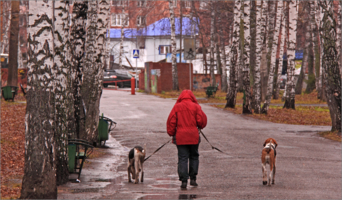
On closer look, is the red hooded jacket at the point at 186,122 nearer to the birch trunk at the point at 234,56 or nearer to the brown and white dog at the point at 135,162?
the brown and white dog at the point at 135,162

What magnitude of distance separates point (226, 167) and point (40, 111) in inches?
193

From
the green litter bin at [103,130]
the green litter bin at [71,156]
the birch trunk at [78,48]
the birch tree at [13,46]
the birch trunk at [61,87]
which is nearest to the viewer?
the birch trunk at [61,87]

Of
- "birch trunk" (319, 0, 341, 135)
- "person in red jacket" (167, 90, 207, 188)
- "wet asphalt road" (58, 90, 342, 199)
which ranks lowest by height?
"wet asphalt road" (58, 90, 342, 199)

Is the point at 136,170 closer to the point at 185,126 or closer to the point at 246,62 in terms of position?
the point at 185,126

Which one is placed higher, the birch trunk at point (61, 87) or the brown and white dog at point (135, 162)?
the birch trunk at point (61, 87)

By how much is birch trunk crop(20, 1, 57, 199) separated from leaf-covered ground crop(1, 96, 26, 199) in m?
0.65

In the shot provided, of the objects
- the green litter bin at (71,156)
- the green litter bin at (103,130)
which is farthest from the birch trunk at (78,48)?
the green litter bin at (71,156)

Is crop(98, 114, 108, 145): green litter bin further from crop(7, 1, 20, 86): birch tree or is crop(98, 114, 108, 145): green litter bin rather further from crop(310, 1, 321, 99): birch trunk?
crop(310, 1, 321, 99): birch trunk

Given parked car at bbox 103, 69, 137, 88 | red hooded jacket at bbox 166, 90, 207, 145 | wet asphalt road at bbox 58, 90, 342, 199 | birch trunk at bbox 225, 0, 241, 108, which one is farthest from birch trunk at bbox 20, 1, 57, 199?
parked car at bbox 103, 69, 137, 88

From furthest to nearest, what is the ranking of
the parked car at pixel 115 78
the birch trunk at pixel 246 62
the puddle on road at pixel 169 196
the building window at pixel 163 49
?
the building window at pixel 163 49
the parked car at pixel 115 78
the birch trunk at pixel 246 62
the puddle on road at pixel 169 196

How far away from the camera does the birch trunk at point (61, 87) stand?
27.7ft

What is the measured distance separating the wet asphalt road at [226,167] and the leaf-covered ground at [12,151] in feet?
2.69

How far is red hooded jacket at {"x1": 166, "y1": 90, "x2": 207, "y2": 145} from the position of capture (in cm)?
848

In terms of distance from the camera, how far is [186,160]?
8680 mm
